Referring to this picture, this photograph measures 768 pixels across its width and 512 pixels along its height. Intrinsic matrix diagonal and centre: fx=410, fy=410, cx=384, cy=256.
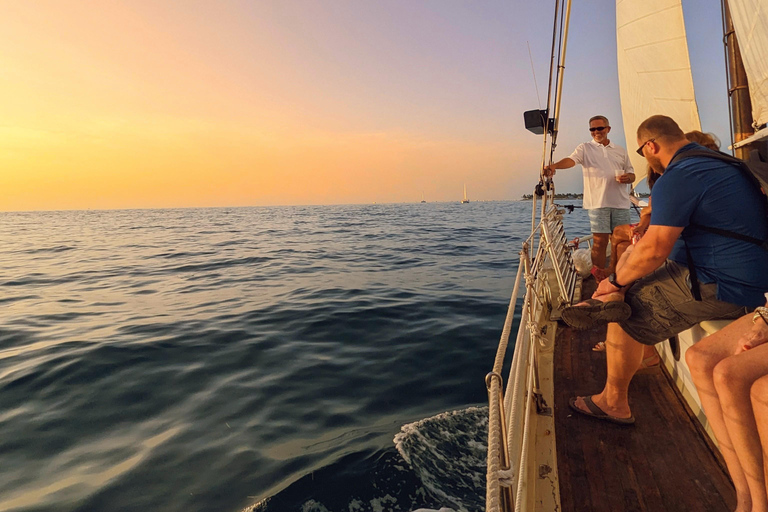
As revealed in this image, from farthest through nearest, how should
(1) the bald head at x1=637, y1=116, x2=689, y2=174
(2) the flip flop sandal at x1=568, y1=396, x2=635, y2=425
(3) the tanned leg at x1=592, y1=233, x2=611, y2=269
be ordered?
(3) the tanned leg at x1=592, y1=233, x2=611, y2=269 → (2) the flip flop sandal at x1=568, y1=396, x2=635, y2=425 → (1) the bald head at x1=637, y1=116, x2=689, y2=174

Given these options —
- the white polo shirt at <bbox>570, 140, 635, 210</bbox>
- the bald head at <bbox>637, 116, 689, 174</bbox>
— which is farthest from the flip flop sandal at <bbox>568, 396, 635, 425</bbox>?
the white polo shirt at <bbox>570, 140, 635, 210</bbox>

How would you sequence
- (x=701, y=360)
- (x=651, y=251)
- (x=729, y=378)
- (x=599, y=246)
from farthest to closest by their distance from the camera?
(x=599, y=246) < (x=651, y=251) < (x=701, y=360) < (x=729, y=378)

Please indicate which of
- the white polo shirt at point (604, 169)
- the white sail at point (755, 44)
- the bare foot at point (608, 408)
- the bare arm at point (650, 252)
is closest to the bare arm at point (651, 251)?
the bare arm at point (650, 252)

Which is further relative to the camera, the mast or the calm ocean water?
the mast

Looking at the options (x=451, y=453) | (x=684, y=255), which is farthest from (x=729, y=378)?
(x=451, y=453)

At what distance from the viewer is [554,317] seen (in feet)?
13.2

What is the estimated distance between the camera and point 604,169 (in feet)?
16.2

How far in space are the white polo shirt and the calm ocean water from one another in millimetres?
2302

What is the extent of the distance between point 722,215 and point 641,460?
137cm

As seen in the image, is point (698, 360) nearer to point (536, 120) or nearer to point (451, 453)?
point (451, 453)

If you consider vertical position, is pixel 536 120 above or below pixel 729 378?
above

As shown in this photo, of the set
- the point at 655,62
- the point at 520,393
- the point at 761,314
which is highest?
the point at 655,62

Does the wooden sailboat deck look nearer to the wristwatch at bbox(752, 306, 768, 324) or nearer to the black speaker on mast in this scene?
the wristwatch at bbox(752, 306, 768, 324)

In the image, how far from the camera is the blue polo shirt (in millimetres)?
1825
